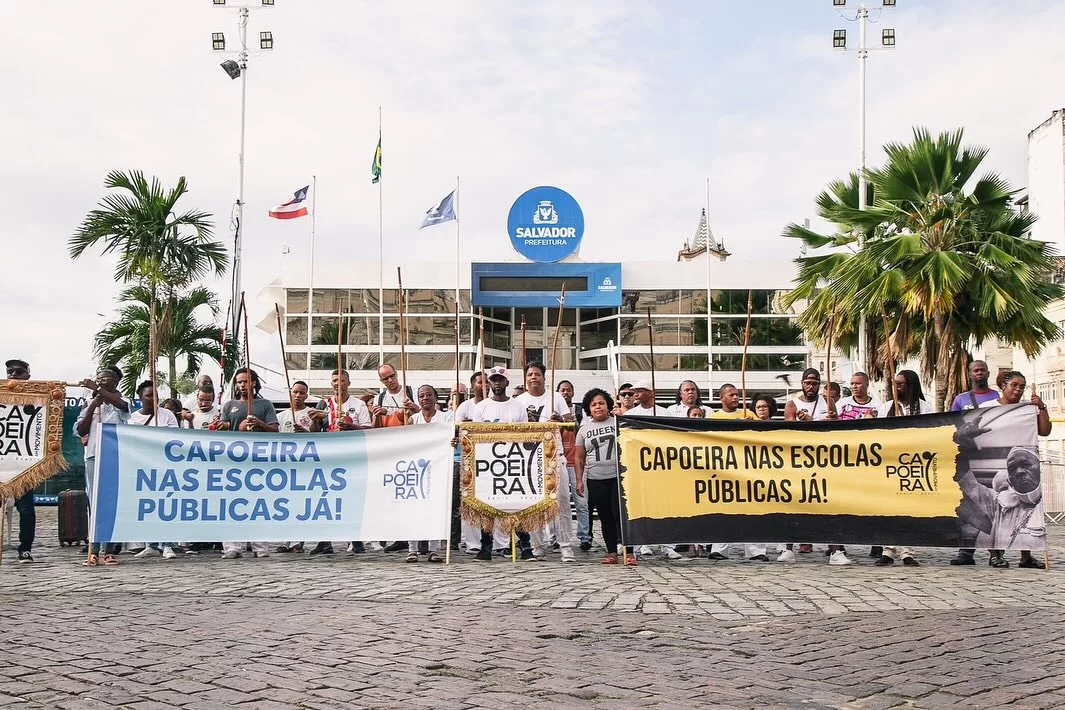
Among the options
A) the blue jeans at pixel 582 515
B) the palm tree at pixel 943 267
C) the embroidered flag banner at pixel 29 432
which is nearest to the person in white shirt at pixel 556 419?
the blue jeans at pixel 582 515

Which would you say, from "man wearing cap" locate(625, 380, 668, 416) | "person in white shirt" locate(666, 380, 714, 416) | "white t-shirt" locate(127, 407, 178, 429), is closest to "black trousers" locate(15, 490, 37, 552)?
"white t-shirt" locate(127, 407, 178, 429)

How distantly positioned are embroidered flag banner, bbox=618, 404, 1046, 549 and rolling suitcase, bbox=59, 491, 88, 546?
6334mm

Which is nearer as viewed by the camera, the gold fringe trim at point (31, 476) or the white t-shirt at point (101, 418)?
the gold fringe trim at point (31, 476)

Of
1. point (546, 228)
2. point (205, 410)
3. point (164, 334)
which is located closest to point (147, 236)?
point (164, 334)

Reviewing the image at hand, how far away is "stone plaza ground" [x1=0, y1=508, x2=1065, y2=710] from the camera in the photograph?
500 cm

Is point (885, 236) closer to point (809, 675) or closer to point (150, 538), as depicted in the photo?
point (150, 538)

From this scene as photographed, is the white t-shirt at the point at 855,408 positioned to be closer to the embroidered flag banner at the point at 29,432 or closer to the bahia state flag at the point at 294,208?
the embroidered flag banner at the point at 29,432

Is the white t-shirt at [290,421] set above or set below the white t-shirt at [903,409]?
below

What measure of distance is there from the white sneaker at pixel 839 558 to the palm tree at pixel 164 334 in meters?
17.0

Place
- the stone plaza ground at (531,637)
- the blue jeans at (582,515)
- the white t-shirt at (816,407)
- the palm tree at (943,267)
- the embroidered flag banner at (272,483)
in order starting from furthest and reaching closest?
the palm tree at (943,267) → the blue jeans at (582,515) → the white t-shirt at (816,407) → the embroidered flag banner at (272,483) → the stone plaza ground at (531,637)

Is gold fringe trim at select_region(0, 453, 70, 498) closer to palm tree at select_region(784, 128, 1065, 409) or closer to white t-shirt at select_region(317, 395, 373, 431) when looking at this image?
white t-shirt at select_region(317, 395, 373, 431)

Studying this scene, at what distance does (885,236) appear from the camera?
20.4 meters

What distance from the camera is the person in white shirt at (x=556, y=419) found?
1088 centimetres

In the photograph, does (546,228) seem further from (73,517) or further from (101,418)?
(101,418)
